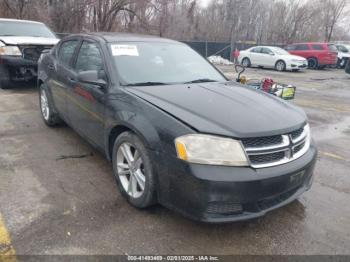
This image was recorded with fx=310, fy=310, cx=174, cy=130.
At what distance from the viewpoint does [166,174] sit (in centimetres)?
244

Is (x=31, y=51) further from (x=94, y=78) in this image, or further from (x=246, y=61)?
(x=246, y=61)

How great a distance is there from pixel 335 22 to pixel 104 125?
149 feet

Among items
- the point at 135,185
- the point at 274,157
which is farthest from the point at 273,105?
the point at 135,185

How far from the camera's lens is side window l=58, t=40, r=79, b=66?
417 centimetres

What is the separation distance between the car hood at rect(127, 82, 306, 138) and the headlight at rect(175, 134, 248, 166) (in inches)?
2.5

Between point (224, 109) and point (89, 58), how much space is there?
190 centimetres

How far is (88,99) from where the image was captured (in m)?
3.50

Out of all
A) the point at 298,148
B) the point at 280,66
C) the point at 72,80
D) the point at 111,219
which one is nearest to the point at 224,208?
the point at 298,148

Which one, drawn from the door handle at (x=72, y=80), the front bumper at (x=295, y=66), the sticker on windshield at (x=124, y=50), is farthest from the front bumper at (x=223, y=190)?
the front bumper at (x=295, y=66)

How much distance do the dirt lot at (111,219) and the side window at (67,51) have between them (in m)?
1.24

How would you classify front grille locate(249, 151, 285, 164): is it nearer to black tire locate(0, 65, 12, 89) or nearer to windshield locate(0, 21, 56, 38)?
black tire locate(0, 65, 12, 89)

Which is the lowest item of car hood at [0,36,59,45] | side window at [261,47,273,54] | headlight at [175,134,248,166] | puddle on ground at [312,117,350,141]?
puddle on ground at [312,117,350,141]

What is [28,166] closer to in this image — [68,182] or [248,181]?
[68,182]

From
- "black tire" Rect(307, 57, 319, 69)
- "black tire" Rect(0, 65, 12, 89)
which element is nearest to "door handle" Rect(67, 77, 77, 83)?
"black tire" Rect(0, 65, 12, 89)
